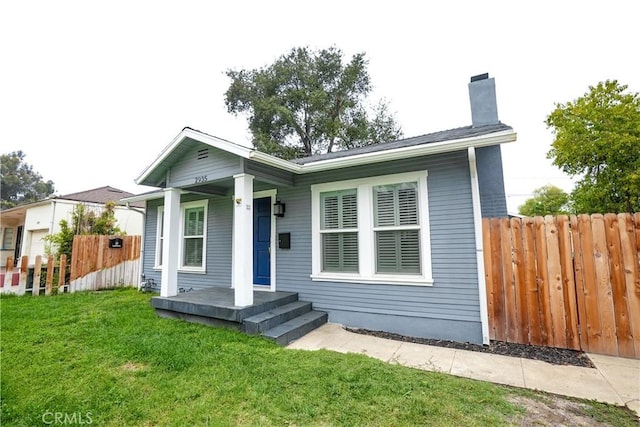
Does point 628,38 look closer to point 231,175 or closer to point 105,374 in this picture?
point 231,175

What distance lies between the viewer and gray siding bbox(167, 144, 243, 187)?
486 cm

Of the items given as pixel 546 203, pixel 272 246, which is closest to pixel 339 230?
pixel 272 246

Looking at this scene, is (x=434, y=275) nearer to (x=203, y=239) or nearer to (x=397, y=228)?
(x=397, y=228)

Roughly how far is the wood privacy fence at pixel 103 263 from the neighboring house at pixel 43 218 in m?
1.84

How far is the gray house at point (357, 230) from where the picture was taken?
4.25 meters

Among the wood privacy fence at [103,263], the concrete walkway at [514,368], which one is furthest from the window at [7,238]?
the concrete walkway at [514,368]

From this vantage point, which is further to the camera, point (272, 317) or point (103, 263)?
point (103, 263)

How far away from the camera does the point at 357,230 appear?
16.6 ft

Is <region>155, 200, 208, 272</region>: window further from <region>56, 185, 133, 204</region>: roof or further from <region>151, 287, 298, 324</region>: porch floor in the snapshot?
<region>56, 185, 133, 204</region>: roof

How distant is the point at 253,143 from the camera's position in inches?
701

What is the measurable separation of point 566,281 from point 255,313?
4523 mm

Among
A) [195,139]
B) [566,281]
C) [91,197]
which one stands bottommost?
[566,281]

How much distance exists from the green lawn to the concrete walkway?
1.08 ft

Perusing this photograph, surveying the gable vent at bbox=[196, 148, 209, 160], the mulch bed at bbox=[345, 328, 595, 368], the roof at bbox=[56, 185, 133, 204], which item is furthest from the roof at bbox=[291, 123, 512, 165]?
the roof at bbox=[56, 185, 133, 204]
